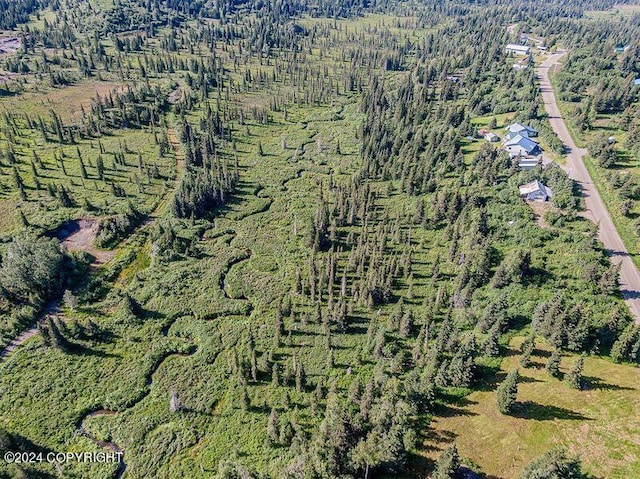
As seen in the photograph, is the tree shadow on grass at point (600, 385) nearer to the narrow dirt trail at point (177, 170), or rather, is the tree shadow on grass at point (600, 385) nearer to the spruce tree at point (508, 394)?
the spruce tree at point (508, 394)

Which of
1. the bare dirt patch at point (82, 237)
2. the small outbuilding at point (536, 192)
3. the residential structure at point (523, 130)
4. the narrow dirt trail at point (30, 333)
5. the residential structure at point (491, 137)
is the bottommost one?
the narrow dirt trail at point (30, 333)

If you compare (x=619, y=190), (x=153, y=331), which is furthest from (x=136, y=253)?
(x=619, y=190)

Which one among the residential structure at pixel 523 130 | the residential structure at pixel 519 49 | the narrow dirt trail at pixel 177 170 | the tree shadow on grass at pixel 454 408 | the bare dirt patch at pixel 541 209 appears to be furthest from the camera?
the residential structure at pixel 519 49

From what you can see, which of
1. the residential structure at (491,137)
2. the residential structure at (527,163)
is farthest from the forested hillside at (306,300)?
the residential structure at (491,137)

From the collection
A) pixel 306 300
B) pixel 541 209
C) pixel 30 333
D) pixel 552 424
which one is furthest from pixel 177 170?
pixel 552 424

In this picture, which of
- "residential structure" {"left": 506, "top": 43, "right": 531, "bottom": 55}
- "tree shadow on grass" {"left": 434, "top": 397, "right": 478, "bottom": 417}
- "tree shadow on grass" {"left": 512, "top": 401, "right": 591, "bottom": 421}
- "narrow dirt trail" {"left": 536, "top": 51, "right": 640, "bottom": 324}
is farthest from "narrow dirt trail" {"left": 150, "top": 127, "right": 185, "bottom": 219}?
"residential structure" {"left": 506, "top": 43, "right": 531, "bottom": 55}

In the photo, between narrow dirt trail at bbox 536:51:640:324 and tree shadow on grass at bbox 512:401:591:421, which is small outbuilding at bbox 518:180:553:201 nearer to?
narrow dirt trail at bbox 536:51:640:324
